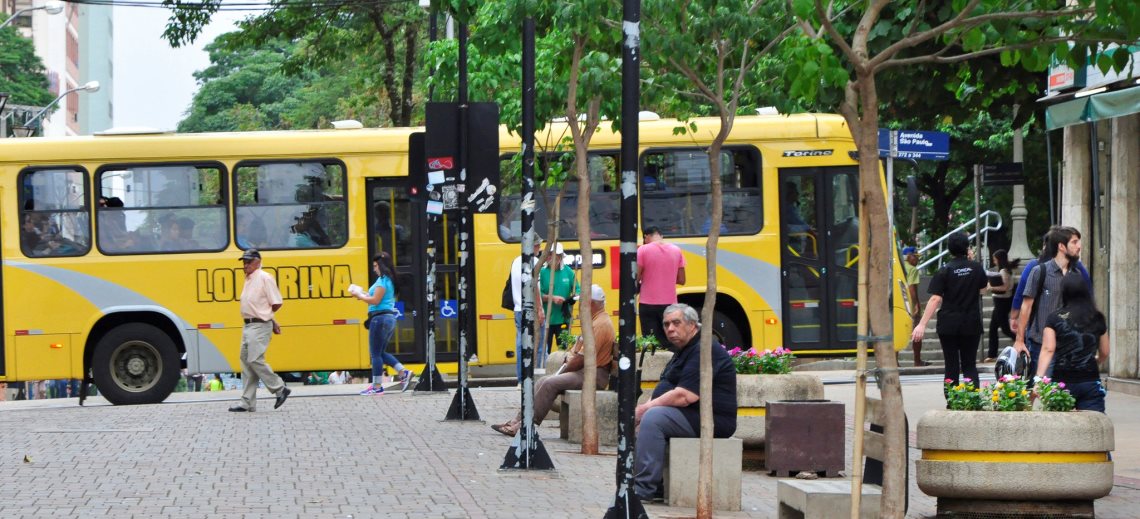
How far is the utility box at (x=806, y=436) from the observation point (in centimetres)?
1095

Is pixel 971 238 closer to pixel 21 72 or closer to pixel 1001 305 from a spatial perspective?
pixel 1001 305

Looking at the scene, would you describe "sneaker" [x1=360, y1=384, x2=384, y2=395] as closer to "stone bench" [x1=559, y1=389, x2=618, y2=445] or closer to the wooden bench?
"stone bench" [x1=559, y1=389, x2=618, y2=445]

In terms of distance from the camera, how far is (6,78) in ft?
242

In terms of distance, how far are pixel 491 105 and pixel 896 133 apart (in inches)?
217

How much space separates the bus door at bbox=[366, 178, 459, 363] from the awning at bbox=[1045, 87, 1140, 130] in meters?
7.06

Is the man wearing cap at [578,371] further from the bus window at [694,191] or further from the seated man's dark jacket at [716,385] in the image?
the bus window at [694,191]

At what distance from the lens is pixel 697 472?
10.0 meters

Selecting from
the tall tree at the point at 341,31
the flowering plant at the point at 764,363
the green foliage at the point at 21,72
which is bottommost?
the flowering plant at the point at 764,363

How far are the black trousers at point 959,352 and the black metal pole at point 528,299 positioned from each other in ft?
13.8

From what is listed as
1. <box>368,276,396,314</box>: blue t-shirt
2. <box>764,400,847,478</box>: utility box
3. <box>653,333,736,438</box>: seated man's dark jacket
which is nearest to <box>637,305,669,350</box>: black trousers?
<box>368,276,396,314</box>: blue t-shirt

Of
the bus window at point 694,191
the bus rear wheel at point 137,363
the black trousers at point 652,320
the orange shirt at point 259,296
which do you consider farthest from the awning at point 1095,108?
the bus rear wheel at point 137,363

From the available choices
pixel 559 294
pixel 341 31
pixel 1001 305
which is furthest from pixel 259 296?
pixel 341 31

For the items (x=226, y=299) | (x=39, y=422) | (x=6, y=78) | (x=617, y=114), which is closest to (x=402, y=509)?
(x=617, y=114)

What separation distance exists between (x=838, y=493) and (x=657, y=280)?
28.4 feet
